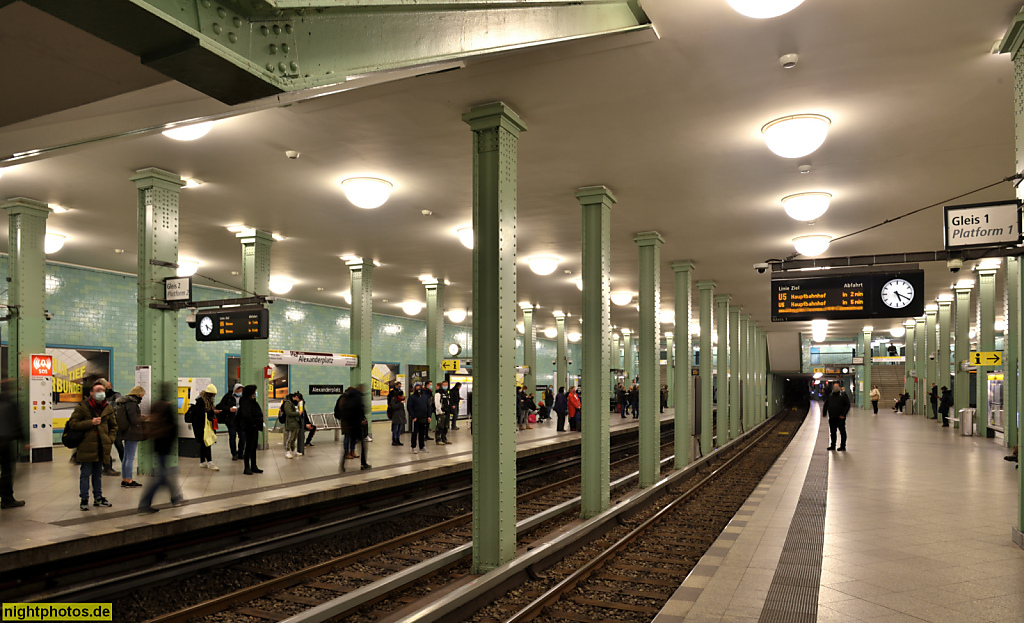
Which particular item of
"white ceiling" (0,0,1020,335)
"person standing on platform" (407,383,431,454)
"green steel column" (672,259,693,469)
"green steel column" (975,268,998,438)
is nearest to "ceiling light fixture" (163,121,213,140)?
"white ceiling" (0,0,1020,335)

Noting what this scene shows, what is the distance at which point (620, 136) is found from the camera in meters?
7.91

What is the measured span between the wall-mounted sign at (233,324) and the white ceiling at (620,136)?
6.02ft

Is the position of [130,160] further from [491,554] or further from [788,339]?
[788,339]

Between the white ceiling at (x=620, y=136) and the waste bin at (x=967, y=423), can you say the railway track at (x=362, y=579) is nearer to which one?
the white ceiling at (x=620, y=136)

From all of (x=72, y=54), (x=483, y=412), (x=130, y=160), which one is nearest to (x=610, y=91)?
(x=483, y=412)

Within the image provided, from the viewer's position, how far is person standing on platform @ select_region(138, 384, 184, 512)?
8.11 m

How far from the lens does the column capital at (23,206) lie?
11.0m

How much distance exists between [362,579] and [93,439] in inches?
153

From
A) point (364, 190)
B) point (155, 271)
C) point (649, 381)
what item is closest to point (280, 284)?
point (155, 271)

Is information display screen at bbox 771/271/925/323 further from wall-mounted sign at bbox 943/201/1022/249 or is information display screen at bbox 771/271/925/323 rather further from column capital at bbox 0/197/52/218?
column capital at bbox 0/197/52/218

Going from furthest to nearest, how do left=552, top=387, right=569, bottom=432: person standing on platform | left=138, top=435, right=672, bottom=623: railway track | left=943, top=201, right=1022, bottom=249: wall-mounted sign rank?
left=552, top=387, right=569, bottom=432: person standing on platform < left=138, top=435, right=672, bottom=623: railway track < left=943, top=201, right=1022, bottom=249: wall-mounted sign

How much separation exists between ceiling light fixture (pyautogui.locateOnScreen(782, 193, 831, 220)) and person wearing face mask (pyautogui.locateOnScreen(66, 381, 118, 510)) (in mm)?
10048

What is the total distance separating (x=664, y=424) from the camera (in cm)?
3331

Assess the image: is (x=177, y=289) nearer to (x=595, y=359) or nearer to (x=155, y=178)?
(x=155, y=178)
